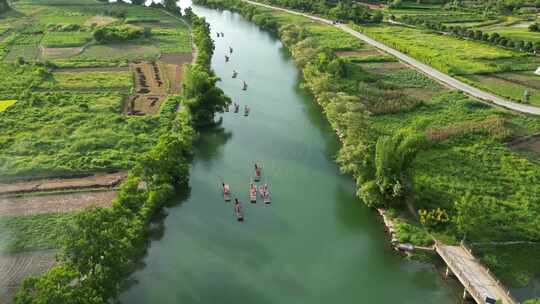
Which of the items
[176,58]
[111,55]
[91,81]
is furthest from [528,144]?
[111,55]

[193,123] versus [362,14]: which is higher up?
[362,14]

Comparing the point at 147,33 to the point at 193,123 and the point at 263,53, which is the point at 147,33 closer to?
the point at 263,53

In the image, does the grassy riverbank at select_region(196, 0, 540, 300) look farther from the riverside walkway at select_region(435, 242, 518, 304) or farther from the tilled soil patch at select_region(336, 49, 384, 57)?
the tilled soil patch at select_region(336, 49, 384, 57)

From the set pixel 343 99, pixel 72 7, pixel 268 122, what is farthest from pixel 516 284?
pixel 72 7

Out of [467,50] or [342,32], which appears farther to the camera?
[342,32]

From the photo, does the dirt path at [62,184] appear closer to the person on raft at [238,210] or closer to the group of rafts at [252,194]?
the group of rafts at [252,194]

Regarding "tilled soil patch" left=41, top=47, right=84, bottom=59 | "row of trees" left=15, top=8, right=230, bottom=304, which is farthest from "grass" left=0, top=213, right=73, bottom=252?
"tilled soil patch" left=41, top=47, right=84, bottom=59

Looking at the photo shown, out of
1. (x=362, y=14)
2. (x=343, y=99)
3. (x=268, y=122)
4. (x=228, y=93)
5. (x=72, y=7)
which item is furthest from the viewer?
(x=72, y=7)
